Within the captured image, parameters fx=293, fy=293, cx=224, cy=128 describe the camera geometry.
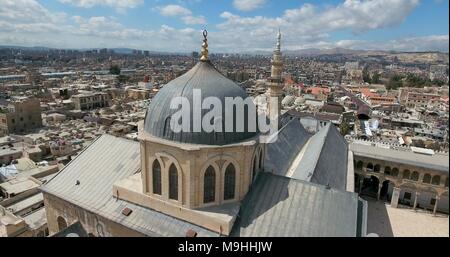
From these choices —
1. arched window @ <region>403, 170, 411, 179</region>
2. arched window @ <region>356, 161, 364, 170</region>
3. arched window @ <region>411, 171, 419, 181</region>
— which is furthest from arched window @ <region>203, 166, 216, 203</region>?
arched window @ <region>356, 161, 364, 170</region>

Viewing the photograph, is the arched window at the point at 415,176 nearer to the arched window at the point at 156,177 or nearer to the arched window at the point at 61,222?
the arched window at the point at 156,177

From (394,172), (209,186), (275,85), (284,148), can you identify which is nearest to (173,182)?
(209,186)

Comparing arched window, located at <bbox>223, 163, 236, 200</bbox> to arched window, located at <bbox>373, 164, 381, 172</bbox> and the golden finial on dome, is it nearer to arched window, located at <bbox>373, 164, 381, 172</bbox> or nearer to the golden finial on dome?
the golden finial on dome

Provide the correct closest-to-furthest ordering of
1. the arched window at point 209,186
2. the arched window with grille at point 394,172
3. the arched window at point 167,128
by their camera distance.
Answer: the arched window at point 167,128
the arched window at point 209,186
the arched window with grille at point 394,172

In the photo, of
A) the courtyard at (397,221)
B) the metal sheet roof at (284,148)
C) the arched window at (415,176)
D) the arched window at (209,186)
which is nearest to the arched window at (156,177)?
the arched window at (209,186)
